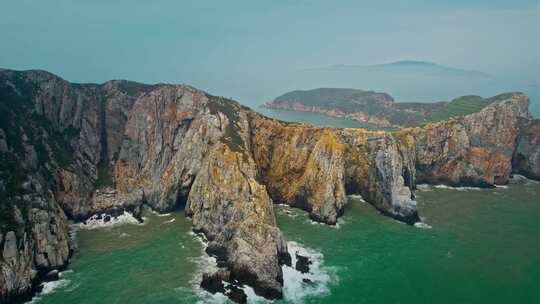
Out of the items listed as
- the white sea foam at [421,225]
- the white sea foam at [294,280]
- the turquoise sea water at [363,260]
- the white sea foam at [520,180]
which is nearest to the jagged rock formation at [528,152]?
the white sea foam at [520,180]

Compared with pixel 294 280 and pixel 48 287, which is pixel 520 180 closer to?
pixel 294 280

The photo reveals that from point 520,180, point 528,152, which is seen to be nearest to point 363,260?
point 520,180

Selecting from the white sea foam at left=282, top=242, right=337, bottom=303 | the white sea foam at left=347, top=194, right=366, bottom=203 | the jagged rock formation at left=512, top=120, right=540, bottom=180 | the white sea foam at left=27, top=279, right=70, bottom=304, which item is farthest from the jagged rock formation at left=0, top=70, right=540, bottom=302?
the white sea foam at left=282, top=242, right=337, bottom=303

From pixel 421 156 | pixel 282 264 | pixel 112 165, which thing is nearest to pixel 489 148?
pixel 421 156

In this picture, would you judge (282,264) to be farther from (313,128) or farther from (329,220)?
(313,128)

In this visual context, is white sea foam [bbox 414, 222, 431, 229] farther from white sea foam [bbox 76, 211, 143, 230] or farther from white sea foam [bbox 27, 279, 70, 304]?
white sea foam [bbox 27, 279, 70, 304]

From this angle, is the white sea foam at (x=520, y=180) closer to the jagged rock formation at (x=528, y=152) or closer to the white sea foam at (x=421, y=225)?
the jagged rock formation at (x=528, y=152)
